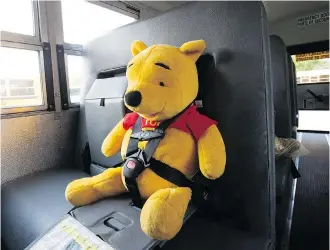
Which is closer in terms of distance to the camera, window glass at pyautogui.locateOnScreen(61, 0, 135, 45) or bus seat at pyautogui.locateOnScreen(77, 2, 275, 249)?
bus seat at pyautogui.locateOnScreen(77, 2, 275, 249)

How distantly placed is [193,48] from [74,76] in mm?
1343

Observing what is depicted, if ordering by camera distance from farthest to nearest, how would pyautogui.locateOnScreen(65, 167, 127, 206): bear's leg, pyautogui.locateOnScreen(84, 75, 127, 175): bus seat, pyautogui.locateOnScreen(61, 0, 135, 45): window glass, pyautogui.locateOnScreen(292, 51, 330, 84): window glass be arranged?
pyautogui.locateOnScreen(292, 51, 330, 84): window glass → pyautogui.locateOnScreen(61, 0, 135, 45): window glass → pyautogui.locateOnScreen(84, 75, 127, 175): bus seat → pyautogui.locateOnScreen(65, 167, 127, 206): bear's leg

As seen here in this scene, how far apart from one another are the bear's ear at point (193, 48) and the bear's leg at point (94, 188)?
0.55m

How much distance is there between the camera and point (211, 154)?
2.36 feet

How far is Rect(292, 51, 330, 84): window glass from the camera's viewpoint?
12.7 ft

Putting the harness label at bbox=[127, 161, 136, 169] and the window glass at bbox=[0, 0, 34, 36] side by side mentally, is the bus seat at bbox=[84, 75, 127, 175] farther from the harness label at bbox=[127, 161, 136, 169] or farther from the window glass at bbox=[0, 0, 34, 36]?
the window glass at bbox=[0, 0, 34, 36]

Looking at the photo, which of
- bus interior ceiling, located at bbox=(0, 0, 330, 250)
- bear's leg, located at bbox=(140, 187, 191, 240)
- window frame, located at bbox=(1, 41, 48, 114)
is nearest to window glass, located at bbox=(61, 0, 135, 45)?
bus interior ceiling, located at bbox=(0, 0, 330, 250)


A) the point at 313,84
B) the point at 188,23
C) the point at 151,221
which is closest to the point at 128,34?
the point at 188,23

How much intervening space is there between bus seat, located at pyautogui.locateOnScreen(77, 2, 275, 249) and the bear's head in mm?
130

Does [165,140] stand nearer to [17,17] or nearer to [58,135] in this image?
[58,135]

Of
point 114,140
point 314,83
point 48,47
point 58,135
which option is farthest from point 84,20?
point 314,83

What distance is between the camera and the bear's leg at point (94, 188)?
0.89 meters

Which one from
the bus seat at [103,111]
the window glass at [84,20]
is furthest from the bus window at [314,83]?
the bus seat at [103,111]

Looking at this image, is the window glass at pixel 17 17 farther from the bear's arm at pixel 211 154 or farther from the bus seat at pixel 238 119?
the bear's arm at pixel 211 154
